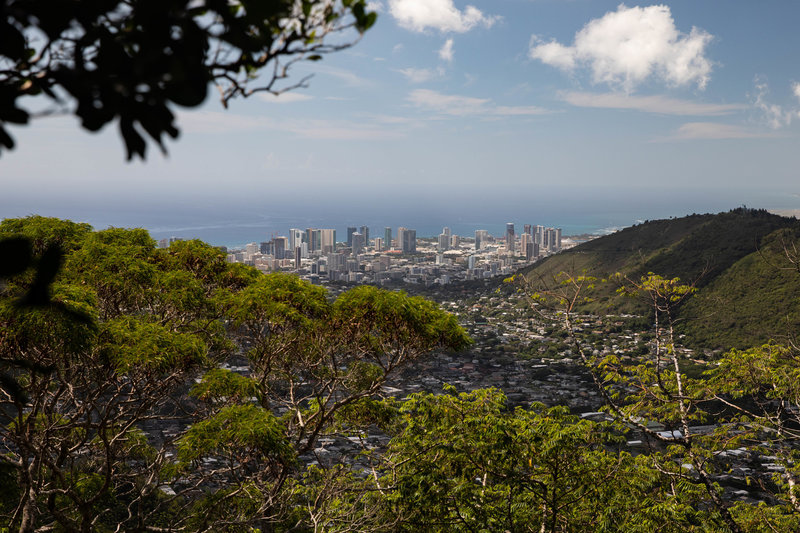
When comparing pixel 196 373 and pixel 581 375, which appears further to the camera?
pixel 581 375

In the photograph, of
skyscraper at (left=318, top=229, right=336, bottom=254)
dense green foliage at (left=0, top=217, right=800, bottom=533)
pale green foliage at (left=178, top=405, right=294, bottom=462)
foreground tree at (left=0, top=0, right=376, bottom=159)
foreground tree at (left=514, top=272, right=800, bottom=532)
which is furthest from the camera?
skyscraper at (left=318, top=229, right=336, bottom=254)

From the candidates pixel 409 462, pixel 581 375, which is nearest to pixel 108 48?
pixel 409 462

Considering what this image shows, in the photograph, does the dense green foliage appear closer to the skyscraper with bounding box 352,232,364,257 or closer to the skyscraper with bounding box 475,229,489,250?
the skyscraper with bounding box 352,232,364,257

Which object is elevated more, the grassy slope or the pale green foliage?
the pale green foliage

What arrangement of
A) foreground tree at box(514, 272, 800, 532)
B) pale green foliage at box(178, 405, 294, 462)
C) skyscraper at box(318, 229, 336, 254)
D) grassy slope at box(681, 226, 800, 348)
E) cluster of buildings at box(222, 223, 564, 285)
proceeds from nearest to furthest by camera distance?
pale green foliage at box(178, 405, 294, 462) < foreground tree at box(514, 272, 800, 532) < grassy slope at box(681, 226, 800, 348) < cluster of buildings at box(222, 223, 564, 285) < skyscraper at box(318, 229, 336, 254)

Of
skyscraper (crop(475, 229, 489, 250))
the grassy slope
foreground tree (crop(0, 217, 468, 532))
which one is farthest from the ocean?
foreground tree (crop(0, 217, 468, 532))

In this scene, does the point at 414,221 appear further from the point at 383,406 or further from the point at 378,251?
the point at 383,406

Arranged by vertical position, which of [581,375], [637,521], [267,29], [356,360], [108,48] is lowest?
[581,375]
